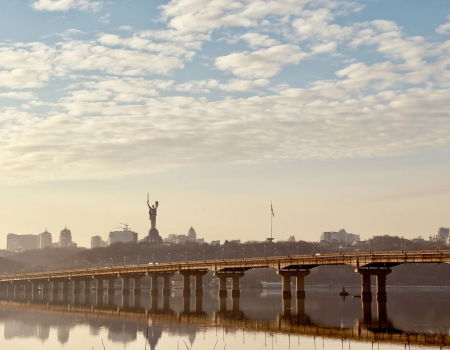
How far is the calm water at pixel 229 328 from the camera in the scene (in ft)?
238

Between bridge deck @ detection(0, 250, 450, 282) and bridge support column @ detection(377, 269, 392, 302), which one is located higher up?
bridge deck @ detection(0, 250, 450, 282)

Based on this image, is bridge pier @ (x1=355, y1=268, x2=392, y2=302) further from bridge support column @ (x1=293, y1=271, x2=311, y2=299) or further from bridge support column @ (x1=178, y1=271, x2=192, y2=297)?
bridge support column @ (x1=178, y1=271, x2=192, y2=297)

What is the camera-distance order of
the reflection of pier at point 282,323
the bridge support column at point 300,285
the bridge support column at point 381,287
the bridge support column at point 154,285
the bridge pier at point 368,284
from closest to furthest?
1. the reflection of pier at point 282,323
2. the bridge pier at point 368,284
3. the bridge support column at point 381,287
4. the bridge support column at point 300,285
5. the bridge support column at point 154,285

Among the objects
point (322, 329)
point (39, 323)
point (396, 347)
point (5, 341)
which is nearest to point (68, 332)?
point (5, 341)

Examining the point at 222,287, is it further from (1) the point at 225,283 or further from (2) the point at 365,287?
(2) the point at 365,287

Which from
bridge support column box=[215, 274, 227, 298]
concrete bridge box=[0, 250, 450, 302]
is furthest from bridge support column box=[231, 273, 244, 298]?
bridge support column box=[215, 274, 227, 298]

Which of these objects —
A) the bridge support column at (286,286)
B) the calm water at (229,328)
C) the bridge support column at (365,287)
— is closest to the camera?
the calm water at (229,328)

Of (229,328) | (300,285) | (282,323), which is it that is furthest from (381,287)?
(229,328)

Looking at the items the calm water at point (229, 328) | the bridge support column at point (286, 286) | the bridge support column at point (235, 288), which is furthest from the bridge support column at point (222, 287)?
the calm water at point (229, 328)

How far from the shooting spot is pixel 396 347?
220 ft

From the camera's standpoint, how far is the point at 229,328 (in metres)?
86.1

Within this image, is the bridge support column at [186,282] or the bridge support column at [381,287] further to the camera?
the bridge support column at [186,282]

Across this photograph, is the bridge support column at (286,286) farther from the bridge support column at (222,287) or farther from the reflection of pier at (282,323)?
the bridge support column at (222,287)

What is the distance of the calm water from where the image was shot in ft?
238
